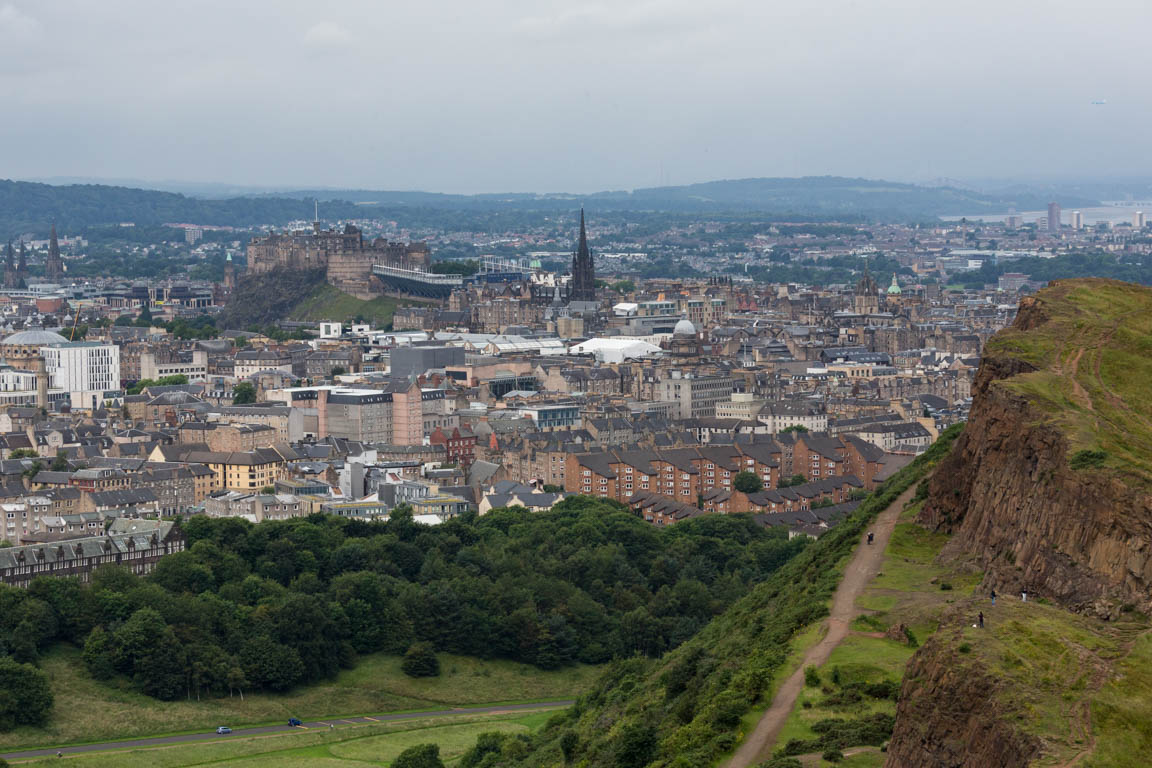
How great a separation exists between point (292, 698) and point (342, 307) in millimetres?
115524

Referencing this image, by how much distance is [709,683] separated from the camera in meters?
34.4

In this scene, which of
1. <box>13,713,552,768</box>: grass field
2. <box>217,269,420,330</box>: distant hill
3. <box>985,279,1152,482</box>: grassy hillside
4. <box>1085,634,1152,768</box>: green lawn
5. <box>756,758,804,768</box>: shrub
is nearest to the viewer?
Result: <box>1085,634,1152,768</box>: green lawn

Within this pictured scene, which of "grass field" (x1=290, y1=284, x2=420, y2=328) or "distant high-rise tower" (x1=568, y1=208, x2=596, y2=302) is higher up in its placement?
"distant high-rise tower" (x1=568, y1=208, x2=596, y2=302)

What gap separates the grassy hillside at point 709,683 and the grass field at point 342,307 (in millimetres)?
118254

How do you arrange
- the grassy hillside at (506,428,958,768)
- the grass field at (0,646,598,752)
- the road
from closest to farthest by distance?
the grassy hillside at (506,428,958,768) → the road → the grass field at (0,646,598,752)

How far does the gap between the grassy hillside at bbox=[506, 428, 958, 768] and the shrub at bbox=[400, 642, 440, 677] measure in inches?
428

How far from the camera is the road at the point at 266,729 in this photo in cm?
5331

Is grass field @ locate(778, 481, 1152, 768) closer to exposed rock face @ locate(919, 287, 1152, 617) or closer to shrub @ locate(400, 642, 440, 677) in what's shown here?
exposed rock face @ locate(919, 287, 1152, 617)

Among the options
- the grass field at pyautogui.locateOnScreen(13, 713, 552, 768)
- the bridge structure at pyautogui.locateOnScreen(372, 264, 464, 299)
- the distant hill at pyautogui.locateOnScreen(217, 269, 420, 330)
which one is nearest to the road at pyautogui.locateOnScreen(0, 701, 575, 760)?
the grass field at pyautogui.locateOnScreen(13, 713, 552, 768)

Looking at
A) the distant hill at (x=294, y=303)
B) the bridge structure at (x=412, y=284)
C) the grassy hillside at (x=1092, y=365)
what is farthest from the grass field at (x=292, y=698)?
the bridge structure at (x=412, y=284)

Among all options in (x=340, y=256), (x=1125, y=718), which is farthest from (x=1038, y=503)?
(x=340, y=256)

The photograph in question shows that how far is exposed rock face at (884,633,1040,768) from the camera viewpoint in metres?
20.6

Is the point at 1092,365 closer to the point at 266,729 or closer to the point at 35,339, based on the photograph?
the point at 266,729

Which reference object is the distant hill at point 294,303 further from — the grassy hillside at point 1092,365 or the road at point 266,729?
the grassy hillside at point 1092,365
